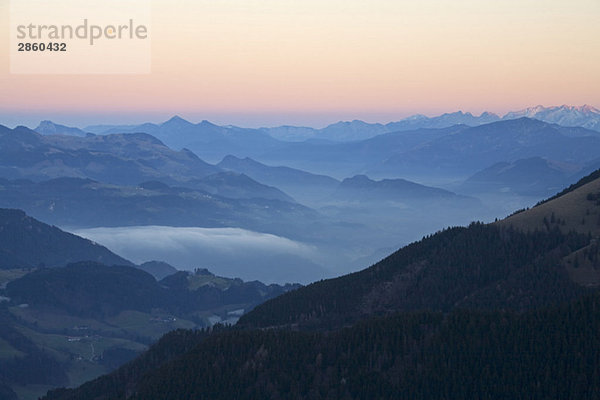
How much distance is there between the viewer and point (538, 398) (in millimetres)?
198875

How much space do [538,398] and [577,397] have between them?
10079 mm

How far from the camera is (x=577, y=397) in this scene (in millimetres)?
195875
